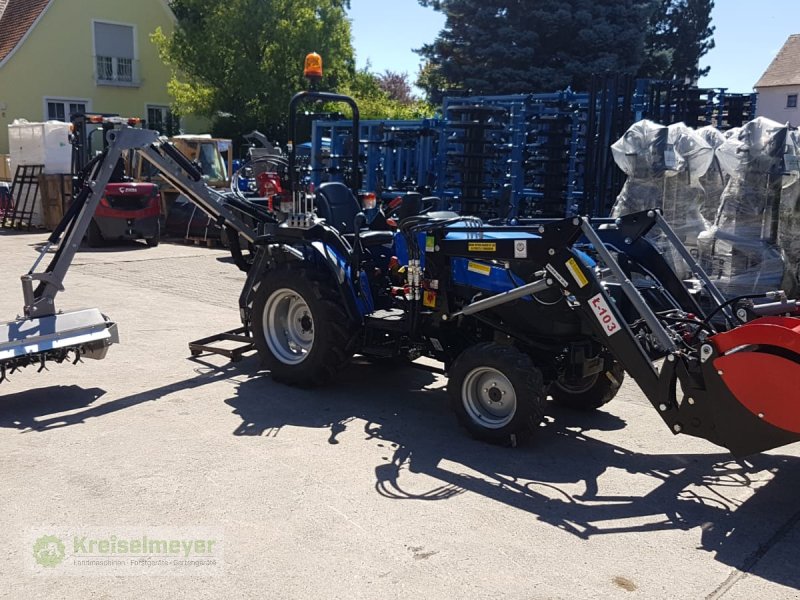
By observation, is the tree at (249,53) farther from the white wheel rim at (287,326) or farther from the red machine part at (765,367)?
the red machine part at (765,367)

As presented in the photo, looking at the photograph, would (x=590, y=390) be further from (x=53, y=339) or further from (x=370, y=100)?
(x=370, y=100)

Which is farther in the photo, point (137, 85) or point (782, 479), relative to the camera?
point (137, 85)

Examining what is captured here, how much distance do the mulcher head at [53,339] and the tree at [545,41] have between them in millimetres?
19715

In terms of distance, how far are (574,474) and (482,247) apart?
1570 mm

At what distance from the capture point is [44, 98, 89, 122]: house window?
2967cm

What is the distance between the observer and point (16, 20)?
29.7 m

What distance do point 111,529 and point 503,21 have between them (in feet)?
74.7

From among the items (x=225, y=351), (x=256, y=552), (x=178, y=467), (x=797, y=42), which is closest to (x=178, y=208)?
(x=225, y=351)

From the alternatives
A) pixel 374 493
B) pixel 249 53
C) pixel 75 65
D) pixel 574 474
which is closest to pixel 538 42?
pixel 249 53

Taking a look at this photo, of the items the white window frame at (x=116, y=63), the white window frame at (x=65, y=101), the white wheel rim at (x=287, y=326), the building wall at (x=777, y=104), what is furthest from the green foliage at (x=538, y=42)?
the building wall at (x=777, y=104)

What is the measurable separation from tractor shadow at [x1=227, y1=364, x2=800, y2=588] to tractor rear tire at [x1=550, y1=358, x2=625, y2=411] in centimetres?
9

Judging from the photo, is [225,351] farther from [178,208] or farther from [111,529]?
[178,208]

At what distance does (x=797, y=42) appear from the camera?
1882 inches

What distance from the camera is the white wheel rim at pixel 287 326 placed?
668 centimetres
